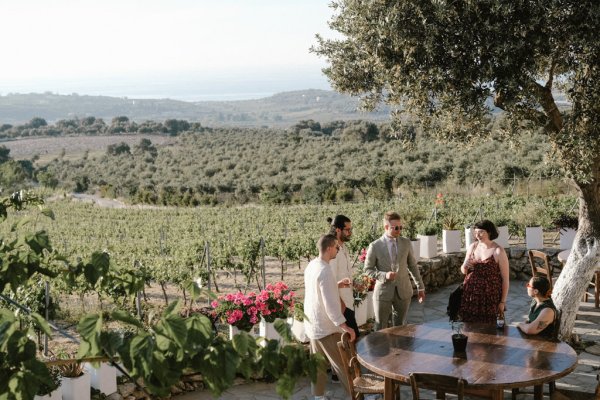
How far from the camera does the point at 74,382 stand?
548 centimetres

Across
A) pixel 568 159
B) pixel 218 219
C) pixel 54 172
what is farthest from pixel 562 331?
pixel 54 172

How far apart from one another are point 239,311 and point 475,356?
2.46m

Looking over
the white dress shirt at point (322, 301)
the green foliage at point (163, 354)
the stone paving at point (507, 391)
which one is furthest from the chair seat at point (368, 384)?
the green foliage at point (163, 354)

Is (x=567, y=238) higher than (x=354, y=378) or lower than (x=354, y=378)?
higher

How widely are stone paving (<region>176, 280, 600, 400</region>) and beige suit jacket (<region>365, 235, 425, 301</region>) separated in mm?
921

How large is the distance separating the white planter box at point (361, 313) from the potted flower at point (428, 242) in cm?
277

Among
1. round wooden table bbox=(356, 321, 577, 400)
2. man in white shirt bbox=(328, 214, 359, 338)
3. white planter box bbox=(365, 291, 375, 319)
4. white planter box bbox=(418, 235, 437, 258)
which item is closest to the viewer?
round wooden table bbox=(356, 321, 577, 400)

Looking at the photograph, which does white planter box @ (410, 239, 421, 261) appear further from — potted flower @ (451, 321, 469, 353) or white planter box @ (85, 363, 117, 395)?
white planter box @ (85, 363, 117, 395)

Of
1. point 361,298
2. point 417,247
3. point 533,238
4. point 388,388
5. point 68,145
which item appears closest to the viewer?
point 388,388

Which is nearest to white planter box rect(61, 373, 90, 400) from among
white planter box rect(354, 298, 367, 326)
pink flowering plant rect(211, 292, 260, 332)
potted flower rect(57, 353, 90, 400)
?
potted flower rect(57, 353, 90, 400)

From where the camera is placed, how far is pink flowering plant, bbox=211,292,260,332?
21.9 ft

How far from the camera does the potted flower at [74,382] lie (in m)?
5.49

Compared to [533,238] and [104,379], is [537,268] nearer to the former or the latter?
[533,238]

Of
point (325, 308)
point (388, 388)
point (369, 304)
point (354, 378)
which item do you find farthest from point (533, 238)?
point (388, 388)
